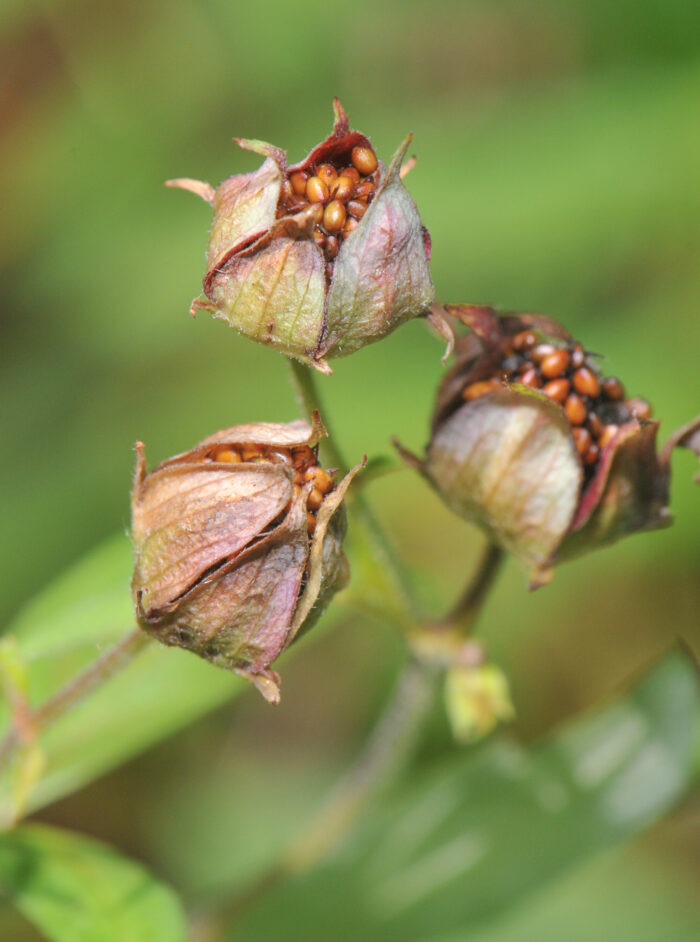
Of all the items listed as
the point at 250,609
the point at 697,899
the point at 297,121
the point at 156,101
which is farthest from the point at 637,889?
the point at 156,101

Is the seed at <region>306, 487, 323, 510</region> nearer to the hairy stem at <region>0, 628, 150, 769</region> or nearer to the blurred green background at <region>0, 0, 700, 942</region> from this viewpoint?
the hairy stem at <region>0, 628, 150, 769</region>

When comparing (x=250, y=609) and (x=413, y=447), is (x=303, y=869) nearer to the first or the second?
(x=250, y=609)

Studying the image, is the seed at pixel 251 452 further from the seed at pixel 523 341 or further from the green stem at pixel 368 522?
the seed at pixel 523 341

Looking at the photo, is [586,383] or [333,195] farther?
[586,383]

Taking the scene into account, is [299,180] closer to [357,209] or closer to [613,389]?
[357,209]

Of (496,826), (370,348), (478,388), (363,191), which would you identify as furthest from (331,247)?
(370,348)

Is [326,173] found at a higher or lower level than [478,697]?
higher

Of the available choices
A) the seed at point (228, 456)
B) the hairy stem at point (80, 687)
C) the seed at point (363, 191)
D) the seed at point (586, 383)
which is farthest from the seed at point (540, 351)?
the hairy stem at point (80, 687)
